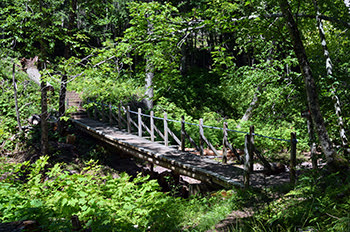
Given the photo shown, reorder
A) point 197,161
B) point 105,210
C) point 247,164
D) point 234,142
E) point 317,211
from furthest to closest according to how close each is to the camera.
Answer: point 234,142
point 197,161
point 247,164
point 105,210
point 317,211

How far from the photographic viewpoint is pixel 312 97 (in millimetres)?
4598

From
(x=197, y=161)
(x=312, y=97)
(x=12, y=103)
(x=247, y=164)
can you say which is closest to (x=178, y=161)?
(x=197, y=161)

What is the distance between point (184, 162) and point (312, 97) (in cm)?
420

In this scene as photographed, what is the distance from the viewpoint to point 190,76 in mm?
23344

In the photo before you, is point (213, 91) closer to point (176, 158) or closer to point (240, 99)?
point (240, 99)

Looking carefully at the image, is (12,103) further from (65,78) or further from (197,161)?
(197,161)

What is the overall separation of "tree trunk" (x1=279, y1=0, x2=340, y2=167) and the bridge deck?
113 centimetres

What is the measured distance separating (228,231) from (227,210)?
110 centimetres

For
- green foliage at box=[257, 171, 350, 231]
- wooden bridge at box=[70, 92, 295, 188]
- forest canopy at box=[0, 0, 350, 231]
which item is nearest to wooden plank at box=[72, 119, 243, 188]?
wooden bridge at box=[70, 92, 295, 188]

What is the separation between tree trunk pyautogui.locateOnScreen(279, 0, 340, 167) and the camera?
172 inches

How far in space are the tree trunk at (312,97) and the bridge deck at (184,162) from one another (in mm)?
1129

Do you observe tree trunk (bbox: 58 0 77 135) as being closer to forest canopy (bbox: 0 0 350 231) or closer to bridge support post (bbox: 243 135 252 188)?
forest canopy (bbox: 0 0 350 231)

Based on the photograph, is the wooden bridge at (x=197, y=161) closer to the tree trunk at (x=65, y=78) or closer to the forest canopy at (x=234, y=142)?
the forest canopy at (x=234, y=142)

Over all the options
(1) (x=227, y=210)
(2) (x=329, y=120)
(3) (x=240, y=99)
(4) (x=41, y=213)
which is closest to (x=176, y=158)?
(1) (x=227, y=210)
